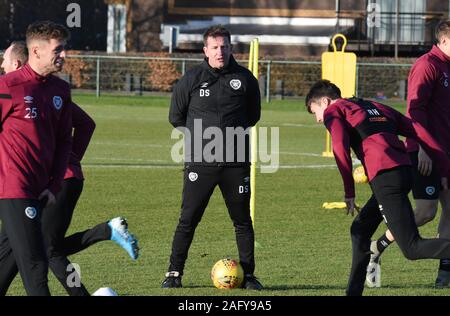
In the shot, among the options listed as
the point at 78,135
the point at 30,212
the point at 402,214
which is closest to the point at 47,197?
the point at 30,212

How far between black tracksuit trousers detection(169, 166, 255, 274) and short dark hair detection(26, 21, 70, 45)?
2.96 meters

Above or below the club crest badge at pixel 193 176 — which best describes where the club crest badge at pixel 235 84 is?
above

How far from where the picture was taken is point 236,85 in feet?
36.2

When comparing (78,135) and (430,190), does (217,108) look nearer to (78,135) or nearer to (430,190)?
(78,135)

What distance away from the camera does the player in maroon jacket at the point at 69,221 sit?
947 cm

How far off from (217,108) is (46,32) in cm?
295

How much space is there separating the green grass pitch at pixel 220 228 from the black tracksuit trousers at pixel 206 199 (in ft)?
1.06

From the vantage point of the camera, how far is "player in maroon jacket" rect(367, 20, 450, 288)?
10828 mm

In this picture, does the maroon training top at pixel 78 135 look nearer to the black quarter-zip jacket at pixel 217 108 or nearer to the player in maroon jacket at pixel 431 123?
the black quarter-zip jacket at pixel 217 108

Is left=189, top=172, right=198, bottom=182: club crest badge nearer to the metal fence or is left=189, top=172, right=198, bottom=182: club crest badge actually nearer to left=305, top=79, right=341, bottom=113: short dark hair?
left=305, top=79, right=341, bottom=113: short dark hair

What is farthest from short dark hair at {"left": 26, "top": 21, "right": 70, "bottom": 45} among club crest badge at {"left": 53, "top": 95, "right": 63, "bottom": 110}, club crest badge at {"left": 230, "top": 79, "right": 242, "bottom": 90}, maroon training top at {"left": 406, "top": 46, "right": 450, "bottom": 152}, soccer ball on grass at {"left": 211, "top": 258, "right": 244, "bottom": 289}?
maroon training top at {"left": 406, "top": 46, "right": 450, "bottom": 152}

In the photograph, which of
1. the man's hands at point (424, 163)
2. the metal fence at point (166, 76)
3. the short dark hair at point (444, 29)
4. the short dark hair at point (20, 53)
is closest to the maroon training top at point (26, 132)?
the short dark hair at point (20, 53)
